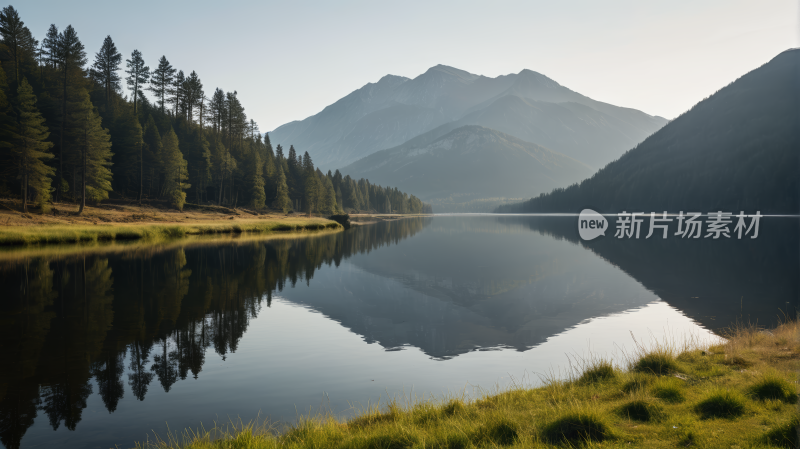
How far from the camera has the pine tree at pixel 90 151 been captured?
6622 centimetres

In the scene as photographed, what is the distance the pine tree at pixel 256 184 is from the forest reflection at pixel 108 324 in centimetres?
7053

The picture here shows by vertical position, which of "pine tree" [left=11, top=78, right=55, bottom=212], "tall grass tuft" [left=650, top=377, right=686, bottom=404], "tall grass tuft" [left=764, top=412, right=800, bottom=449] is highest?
"pine tree" [left=11, top=78, right=55, bottom=212]

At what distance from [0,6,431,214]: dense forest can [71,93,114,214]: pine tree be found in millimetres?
156

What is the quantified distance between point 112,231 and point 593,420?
212 feet

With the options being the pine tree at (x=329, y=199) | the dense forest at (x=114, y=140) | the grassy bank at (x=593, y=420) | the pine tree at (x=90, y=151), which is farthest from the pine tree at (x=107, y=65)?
the grassy bank at (x=593, y=420)

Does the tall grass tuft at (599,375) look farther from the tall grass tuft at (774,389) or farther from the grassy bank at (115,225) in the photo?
the grassy bank at (115,225)

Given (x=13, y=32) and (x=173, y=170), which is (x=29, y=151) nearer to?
(x=173, y=170)

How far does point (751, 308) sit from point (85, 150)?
81.8m

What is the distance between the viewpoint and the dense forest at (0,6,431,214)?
60.5 m

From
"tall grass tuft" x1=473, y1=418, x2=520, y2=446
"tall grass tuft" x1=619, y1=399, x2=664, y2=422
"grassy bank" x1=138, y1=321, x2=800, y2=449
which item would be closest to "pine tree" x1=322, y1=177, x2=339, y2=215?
"grassy bank" x1=138, y1=321, x2=800, y2=449

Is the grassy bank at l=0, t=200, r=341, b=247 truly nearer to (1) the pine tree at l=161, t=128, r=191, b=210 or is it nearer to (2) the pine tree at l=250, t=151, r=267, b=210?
(1) the pine tree at l=161, t=128, r=191, b=210

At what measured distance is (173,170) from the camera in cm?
8500

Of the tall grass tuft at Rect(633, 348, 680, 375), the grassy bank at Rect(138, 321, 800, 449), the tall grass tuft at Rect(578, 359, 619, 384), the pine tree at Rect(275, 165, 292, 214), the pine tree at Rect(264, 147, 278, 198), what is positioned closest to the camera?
the grassy bank at Rect(138, 321, 800, 449)

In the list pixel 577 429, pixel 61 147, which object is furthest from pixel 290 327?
pixel 61 147
